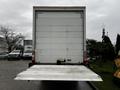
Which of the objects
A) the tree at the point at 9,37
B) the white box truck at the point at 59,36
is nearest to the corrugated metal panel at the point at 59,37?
the white box truck at the point at 59,36

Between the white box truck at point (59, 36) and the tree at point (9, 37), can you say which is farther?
the tree at point (9, 37)

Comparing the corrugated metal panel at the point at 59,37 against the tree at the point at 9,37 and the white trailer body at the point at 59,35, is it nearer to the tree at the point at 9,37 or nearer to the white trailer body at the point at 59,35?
the white trailer body at the point at 59,35

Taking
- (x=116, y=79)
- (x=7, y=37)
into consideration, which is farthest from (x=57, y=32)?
(x=7, y=37)

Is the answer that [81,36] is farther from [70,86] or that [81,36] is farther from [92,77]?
[92,77]

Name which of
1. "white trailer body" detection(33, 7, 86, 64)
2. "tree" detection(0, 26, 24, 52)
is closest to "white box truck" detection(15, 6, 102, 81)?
"white trailer body" detection(33, 7, 86, 64)

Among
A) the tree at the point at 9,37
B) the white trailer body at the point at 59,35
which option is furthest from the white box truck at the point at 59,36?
the tree at the point at 9,37

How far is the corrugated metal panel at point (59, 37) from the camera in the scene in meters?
11.9

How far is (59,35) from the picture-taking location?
1199 centimetres

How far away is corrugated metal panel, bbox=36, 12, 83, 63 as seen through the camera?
11.9m

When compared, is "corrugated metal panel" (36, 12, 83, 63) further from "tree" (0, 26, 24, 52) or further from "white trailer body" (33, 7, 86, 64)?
"tree" (0, 26, 24, 52)

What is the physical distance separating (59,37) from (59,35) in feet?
0.30

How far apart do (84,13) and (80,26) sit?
64 centimetres

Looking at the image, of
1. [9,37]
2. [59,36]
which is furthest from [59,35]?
[9,37]

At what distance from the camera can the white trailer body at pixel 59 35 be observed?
38.9 ft
